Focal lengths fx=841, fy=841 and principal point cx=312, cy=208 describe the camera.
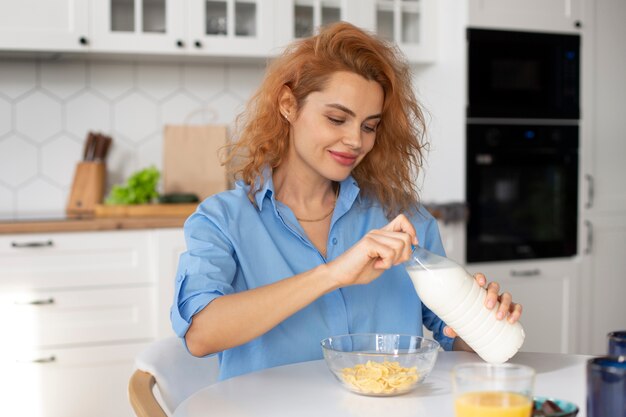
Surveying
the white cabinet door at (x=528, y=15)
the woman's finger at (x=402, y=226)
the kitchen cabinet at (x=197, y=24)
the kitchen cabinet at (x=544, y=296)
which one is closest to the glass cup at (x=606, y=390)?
the woman's finger at (x=402, y=226)

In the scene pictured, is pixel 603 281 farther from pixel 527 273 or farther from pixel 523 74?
pixel 523 74

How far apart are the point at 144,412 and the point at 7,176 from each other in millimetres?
2471

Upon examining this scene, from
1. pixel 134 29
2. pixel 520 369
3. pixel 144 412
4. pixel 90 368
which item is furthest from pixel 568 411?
pixel 134 29

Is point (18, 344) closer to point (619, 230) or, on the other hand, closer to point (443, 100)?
point (443, 100)

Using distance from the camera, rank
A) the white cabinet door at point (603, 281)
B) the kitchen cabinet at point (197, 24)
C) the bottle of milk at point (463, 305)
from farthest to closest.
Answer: the white cabinet door at point (603, 281) → the kitchen cabinet at point (197, 24) → the bottle of milk at point (463, 305)

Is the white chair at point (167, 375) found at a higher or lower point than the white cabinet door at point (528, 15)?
lower

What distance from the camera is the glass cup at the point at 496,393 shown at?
34.2 inches

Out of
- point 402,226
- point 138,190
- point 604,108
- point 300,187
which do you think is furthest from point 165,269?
point 604,108

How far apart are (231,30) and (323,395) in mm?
2408

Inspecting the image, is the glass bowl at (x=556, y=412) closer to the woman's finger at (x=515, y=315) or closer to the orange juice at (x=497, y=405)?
the orange juice at (x=497, y=405)

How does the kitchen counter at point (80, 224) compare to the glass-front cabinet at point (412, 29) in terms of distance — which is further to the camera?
the glass-front cabinet at point (412, 29)

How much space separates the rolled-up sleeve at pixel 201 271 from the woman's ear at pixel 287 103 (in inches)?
11.3

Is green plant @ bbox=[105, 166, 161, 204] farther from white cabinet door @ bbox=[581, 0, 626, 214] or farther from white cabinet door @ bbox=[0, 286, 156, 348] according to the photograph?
white cabinet door @ bbox=[581, 0, 626, 214]

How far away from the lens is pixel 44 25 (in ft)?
10.4
